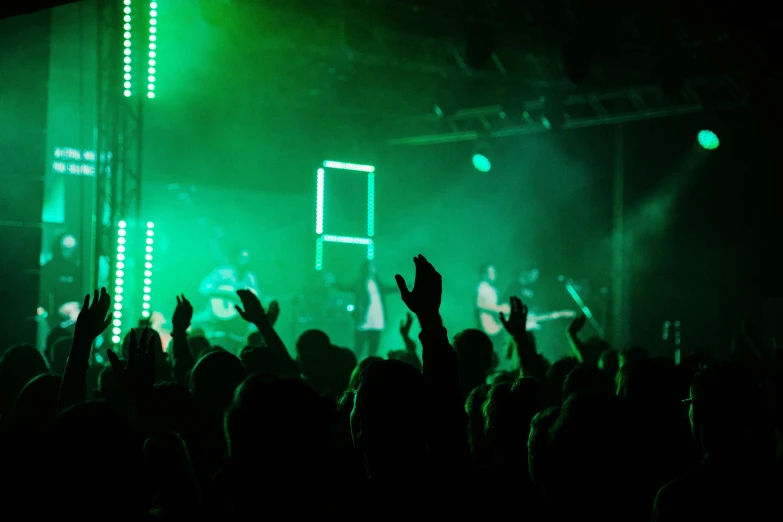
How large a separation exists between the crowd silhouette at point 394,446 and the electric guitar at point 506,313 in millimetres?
11266

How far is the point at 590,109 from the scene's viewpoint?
47.3 ft

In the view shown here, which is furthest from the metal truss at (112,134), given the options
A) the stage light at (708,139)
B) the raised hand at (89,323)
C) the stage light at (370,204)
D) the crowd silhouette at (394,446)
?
the stage light at (708,139)

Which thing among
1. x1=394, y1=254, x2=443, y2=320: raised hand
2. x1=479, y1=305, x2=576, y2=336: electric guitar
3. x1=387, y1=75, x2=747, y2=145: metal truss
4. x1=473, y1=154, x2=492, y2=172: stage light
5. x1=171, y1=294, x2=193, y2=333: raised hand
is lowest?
x1=479, y1=305, x2=576, y2=336: electric guitar

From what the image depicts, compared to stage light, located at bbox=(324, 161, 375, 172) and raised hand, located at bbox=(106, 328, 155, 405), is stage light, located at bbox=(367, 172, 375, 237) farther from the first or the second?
raised hand, located at bbox=(106, 328, 155, 405)

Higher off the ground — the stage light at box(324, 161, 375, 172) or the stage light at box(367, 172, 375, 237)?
the stage light at box(324, 161, 375, 172)

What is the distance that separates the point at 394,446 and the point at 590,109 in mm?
13329

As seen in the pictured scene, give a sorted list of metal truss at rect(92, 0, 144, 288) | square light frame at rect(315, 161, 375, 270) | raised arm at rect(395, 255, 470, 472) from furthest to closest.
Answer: square light frame at rect(315, 161, 375, 270)
metal truss at rect(92, 0, 144, 288)
raised arm at rect(395, 255, 470, 472)

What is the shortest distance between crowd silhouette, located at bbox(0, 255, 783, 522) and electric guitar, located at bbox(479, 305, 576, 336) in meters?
11.3

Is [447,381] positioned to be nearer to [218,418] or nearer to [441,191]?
[218,418]

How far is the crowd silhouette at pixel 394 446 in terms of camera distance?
1676mm

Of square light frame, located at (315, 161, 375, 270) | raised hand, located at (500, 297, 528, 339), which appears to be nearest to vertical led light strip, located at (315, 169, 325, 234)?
square light frame, located at (315, 161, 375, 270)

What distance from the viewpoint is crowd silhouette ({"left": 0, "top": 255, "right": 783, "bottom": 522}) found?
1.68 meters

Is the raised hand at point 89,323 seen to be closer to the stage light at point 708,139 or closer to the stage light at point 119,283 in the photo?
the stage light at point 119,283

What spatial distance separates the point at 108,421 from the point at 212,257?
46.2 ft
